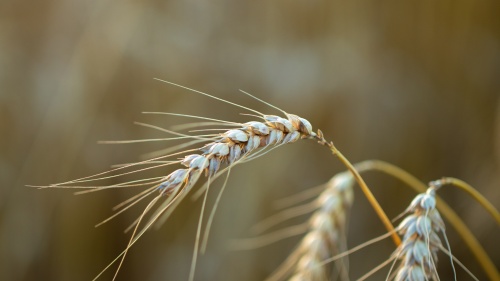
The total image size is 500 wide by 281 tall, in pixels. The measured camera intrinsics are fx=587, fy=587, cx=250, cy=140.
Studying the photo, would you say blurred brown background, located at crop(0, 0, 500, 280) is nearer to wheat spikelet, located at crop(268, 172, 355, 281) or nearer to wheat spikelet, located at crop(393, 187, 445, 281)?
wheat spikelet, located at crop(268, 172, 355, 281)

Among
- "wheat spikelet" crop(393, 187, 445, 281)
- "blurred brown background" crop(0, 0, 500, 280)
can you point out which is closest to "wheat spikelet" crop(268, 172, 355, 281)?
"wheat spikelet" crop(393, 187, 445, 281)

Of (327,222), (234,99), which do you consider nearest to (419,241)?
(327,222)

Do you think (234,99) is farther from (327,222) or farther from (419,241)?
(419,241)

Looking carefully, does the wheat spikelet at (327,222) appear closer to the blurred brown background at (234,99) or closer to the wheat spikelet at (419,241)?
the wheat spikelet at (419,241)

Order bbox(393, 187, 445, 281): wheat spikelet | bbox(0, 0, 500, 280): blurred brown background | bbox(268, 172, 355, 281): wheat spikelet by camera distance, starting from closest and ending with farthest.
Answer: bbox(393, 187, 445, 281): wheat spikelet → bbox(268, 172, 355, 281): wheat spikelet → bbox(0, 0, 500, 280): blurred brown background

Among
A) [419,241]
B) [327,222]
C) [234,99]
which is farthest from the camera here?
[234,99]

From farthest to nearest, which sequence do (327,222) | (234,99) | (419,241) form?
(234,99)
(327,222)
(419,241)

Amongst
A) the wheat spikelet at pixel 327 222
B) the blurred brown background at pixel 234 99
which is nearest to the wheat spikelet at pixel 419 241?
the wheat spikelet at pixel 327 222

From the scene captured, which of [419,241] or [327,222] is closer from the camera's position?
[419,241]

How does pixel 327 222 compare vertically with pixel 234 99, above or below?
below
